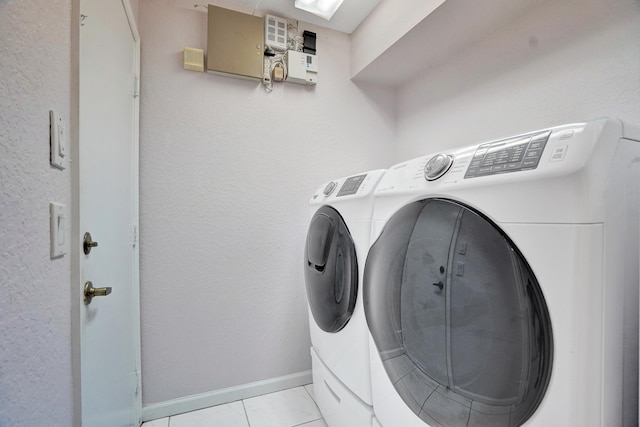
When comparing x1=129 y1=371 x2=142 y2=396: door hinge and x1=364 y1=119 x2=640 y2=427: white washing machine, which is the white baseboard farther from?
x1=364 y1=119 x2=640 y2=427: white washing machine

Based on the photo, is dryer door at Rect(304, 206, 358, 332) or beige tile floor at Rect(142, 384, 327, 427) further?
beige tile floor at Rect(142, 384, 327, 427)

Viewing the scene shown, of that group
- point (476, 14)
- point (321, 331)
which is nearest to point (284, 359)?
point (321, 331)

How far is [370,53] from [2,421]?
2010mm

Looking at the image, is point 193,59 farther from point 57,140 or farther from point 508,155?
point 508,155

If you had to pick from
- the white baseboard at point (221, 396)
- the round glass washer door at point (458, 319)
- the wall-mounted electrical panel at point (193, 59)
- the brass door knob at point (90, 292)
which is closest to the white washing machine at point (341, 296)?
the round glass washer door at point (458, 319)

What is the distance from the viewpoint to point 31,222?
20.3 inches

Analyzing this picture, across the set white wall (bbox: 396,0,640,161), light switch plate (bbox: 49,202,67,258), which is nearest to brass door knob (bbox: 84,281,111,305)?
light switch plate (bbox: 49,202,67,258)

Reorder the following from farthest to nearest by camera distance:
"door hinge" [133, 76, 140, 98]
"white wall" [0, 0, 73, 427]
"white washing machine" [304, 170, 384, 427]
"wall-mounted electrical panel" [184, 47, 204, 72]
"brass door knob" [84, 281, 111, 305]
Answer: "wall-mounted electrical panel" [184, 47, 204, 72], "door hinge" [133, 76, 140, 98], "white washing machine" [304, 170, 384, 427], "brass door knob" [84, 281, 111, 305], "white wall" [0, 0, 73, 427]

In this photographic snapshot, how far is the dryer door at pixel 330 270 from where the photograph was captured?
103 centimetres

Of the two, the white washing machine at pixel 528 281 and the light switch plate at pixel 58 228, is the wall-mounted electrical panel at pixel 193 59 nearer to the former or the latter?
the light switch plate at pixel 58 228

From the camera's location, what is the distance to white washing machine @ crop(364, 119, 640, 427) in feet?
1.44

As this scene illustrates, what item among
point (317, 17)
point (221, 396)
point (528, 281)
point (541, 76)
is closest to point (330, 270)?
point (528, 281)

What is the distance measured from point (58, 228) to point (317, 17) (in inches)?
70.4

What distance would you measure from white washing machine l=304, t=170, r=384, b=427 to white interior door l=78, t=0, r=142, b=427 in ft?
2.58
